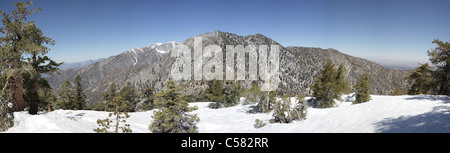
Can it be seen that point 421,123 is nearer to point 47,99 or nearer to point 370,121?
point 370,121

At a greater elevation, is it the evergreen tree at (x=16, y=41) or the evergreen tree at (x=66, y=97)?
the evergreen tree at (x=16, y=41)

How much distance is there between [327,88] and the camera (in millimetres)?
20297

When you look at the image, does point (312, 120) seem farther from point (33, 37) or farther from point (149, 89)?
point (149, 89)

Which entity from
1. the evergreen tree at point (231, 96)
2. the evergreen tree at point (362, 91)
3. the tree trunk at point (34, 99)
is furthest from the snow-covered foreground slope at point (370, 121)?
the evergreen tree at point (231, 96)

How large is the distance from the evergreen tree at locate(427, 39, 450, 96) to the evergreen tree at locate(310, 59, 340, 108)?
9.54 metres

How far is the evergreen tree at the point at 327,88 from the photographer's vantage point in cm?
2009

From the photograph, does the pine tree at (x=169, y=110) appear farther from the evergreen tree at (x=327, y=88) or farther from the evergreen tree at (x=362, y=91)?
the evergreen tree at (x=362, y=91)

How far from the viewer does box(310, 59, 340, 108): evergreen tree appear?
20091mm

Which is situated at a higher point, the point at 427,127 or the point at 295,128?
the point at 427,127

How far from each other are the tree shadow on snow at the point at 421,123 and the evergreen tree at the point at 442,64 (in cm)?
1373
